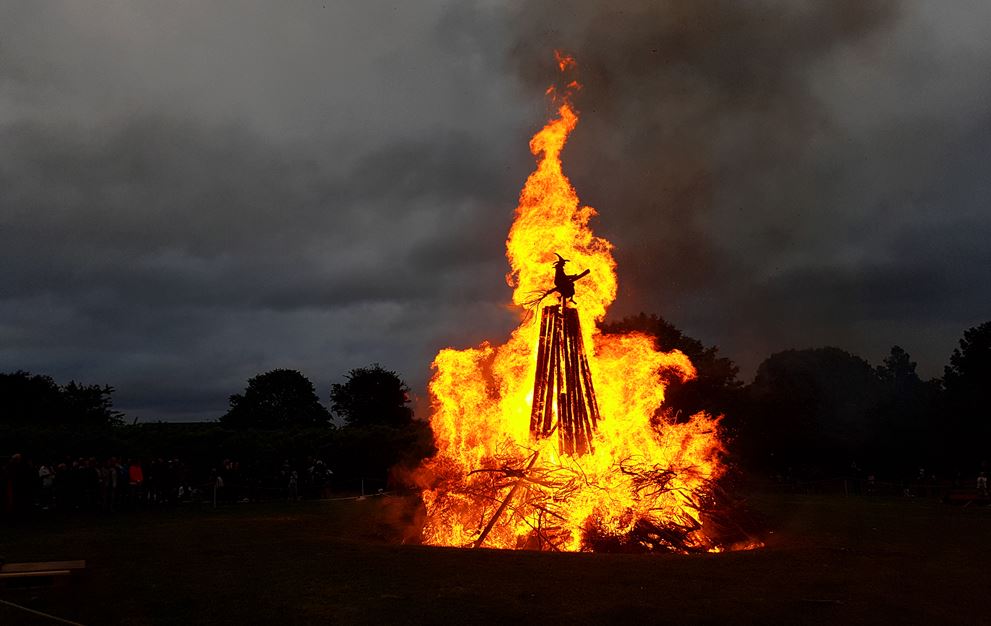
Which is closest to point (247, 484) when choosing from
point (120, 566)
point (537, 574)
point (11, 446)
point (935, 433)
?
point (11, 446)

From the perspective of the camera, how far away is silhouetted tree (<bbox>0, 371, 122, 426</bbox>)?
49.8 metres

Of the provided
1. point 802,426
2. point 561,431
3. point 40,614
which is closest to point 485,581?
point 40,614

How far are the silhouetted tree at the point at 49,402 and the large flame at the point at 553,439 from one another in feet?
119

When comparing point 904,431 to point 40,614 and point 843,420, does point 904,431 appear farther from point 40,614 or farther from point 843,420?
point 40,614

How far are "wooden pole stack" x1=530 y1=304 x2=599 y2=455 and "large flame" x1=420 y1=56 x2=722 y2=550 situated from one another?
313 millimetres

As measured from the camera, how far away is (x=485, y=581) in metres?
11.0

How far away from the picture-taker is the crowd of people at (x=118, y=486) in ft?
68.7

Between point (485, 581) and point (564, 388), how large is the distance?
7.30 metres

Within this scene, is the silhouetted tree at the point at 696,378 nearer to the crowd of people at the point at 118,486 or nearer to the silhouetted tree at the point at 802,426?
the silhouetted tree at the point at 802,426

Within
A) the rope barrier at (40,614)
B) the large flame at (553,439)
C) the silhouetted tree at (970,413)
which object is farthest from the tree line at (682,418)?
the rope barrier at (40,614)

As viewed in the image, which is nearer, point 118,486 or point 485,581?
point 485,581

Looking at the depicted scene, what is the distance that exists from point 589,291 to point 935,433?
36.4m

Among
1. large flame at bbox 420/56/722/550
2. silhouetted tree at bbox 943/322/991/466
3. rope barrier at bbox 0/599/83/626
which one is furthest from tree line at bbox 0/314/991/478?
rope barrier at bbox 0/599/83/626

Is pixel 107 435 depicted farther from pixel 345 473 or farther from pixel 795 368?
pixel 795 368
